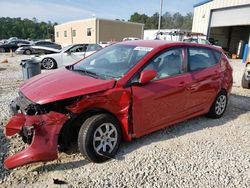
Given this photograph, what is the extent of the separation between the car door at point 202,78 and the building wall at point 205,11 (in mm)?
17897

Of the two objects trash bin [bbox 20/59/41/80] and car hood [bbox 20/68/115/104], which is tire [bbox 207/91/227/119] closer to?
car hood [bbox 20/68/115/104]

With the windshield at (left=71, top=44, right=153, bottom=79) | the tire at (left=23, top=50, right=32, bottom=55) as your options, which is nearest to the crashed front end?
the windshield at (left=71, top=44, right=153, bottom=79)

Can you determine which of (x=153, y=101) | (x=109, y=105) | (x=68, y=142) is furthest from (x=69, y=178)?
(x=153, y=101)

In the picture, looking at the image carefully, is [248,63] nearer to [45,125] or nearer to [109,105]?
[109,105]

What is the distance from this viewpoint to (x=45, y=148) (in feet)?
9.78

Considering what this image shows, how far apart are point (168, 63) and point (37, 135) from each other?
2.36m

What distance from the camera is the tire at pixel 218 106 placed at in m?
5.22

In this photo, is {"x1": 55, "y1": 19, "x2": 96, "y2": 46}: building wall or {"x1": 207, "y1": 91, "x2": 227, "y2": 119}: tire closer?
{"x1": 207, "y1": 91, "x2": 227, "y2": 119}: tire

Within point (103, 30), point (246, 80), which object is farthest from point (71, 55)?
point (103, 30)

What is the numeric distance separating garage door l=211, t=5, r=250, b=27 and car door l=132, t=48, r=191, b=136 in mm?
18786

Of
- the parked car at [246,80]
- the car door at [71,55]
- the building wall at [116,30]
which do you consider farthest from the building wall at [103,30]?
the parked car at [246,80]

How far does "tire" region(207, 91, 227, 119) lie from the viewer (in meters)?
5.22

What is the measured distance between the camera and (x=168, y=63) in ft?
13.6

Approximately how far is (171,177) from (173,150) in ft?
2.35
